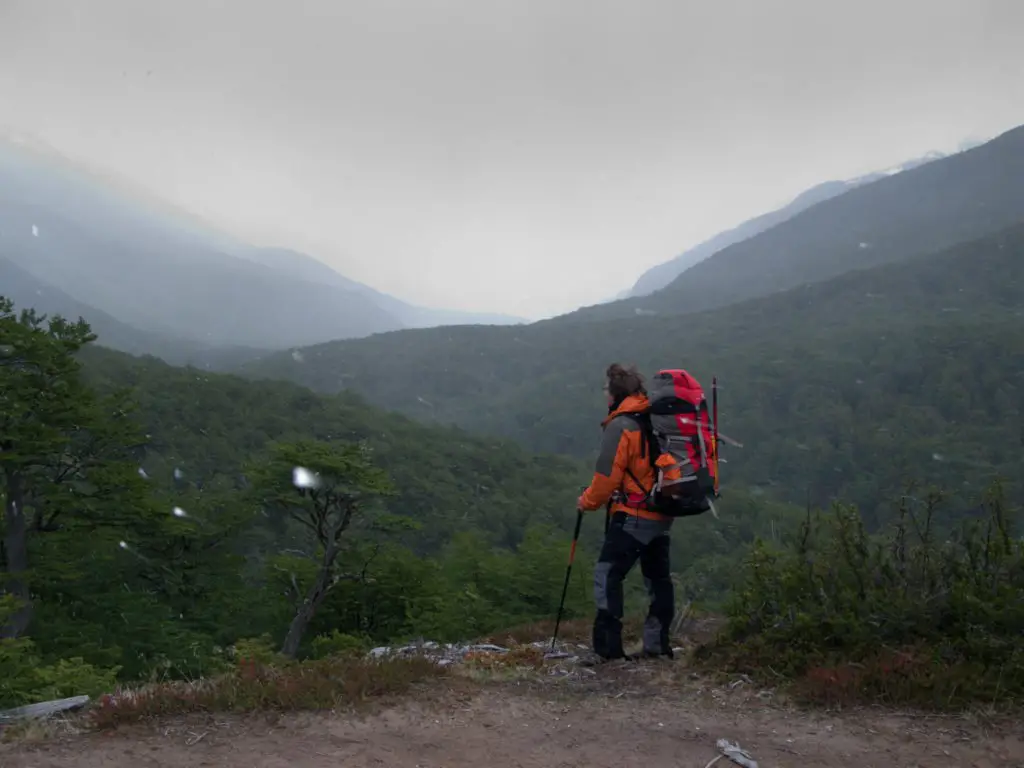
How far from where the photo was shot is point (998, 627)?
181 inches

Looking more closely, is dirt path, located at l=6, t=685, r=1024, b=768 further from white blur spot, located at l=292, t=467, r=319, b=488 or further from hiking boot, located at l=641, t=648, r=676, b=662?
white blur spot, located at l=292, t=467, r=319, b=488

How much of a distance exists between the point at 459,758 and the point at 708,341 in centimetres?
17139

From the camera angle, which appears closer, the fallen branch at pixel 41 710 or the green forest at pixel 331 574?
the fallen branch at pixel 41 710

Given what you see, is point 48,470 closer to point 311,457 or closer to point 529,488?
point 311,457

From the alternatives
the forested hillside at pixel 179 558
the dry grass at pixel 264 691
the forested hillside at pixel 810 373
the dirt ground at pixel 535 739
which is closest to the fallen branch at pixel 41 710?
the dry grass at pixel 264 691

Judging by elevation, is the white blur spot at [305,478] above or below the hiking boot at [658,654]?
above

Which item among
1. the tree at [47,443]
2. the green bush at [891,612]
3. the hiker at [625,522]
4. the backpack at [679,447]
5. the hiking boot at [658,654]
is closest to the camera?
the green bush at [891,612]

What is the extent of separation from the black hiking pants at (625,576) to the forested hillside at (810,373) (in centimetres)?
8744

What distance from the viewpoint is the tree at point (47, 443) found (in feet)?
47.4

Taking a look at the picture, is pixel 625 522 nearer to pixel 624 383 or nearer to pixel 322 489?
pixel 624 383

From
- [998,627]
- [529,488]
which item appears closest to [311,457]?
[998,627]

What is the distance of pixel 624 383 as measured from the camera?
5594mm

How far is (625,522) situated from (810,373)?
144336mm

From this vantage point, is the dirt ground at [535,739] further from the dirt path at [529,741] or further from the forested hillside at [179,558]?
the forested hillside at [179,558]
